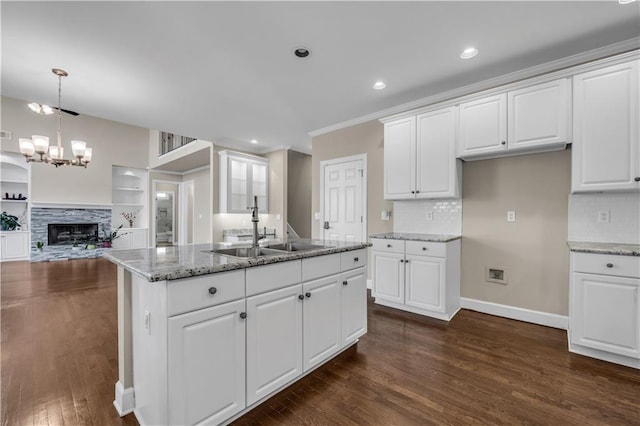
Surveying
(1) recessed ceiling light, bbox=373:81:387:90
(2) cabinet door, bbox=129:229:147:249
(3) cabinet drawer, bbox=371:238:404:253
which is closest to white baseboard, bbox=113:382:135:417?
(3) cabinet drawer, bbox=371:238:404:253

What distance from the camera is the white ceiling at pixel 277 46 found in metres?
2.07

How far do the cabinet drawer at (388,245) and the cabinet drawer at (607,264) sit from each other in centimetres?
155

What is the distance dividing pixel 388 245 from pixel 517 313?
62.5 inches

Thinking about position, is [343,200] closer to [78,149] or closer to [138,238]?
[78,149]

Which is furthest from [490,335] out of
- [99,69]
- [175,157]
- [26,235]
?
[26,235]

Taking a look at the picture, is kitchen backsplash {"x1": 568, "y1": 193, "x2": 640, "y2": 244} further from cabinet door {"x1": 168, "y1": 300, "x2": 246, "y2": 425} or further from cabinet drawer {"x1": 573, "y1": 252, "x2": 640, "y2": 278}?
cabinet door {"x1": 168, "y1": 300, "x2": 246, "y2": 425}

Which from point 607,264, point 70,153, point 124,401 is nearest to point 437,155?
point 607,264

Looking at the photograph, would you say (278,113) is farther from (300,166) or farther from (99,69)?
(300,166)

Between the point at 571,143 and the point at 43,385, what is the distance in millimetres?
4748

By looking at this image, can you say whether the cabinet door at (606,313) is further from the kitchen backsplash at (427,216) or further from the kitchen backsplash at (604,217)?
the kitchen backsplash at (427,216)

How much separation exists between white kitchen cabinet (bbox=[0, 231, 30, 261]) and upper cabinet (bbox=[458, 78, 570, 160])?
9.62 metres

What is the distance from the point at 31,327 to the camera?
2.82 m

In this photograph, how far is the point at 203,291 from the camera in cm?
136

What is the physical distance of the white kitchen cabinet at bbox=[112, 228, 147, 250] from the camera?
805 centimetres
